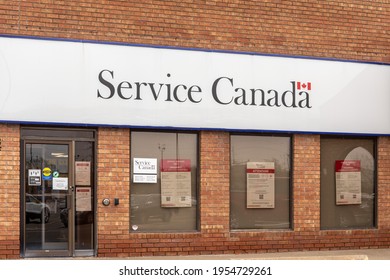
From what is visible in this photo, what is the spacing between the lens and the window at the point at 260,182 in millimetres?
10977

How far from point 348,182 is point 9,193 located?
6609mm

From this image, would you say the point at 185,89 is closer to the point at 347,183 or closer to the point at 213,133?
the point at 213,133

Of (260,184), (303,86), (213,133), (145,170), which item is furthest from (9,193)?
(303,86)

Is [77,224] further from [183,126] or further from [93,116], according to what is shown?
[183,126]

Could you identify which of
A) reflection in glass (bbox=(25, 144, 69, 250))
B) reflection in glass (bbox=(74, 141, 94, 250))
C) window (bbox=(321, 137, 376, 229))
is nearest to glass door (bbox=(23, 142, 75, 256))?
reflection in glass (bbox=(25, 144, 69, 250))

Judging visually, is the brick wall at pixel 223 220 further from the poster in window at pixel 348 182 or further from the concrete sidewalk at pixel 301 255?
the poster in window at pixel 348 182

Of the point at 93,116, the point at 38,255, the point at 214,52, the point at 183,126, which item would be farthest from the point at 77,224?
the point at 214,52

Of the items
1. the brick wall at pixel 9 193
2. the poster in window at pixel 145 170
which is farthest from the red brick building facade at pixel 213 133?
the poster in window at pixel 145 170

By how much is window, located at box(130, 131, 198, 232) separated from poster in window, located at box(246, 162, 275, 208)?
1.08m

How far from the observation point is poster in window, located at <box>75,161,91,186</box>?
33.4ft

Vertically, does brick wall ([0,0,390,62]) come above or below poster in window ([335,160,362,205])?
above

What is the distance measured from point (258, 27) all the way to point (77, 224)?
200 inches

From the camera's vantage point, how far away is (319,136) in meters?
11.4

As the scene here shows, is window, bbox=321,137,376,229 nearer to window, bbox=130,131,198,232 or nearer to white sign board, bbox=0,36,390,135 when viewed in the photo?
white sign board, bbox=0,36,390,135
